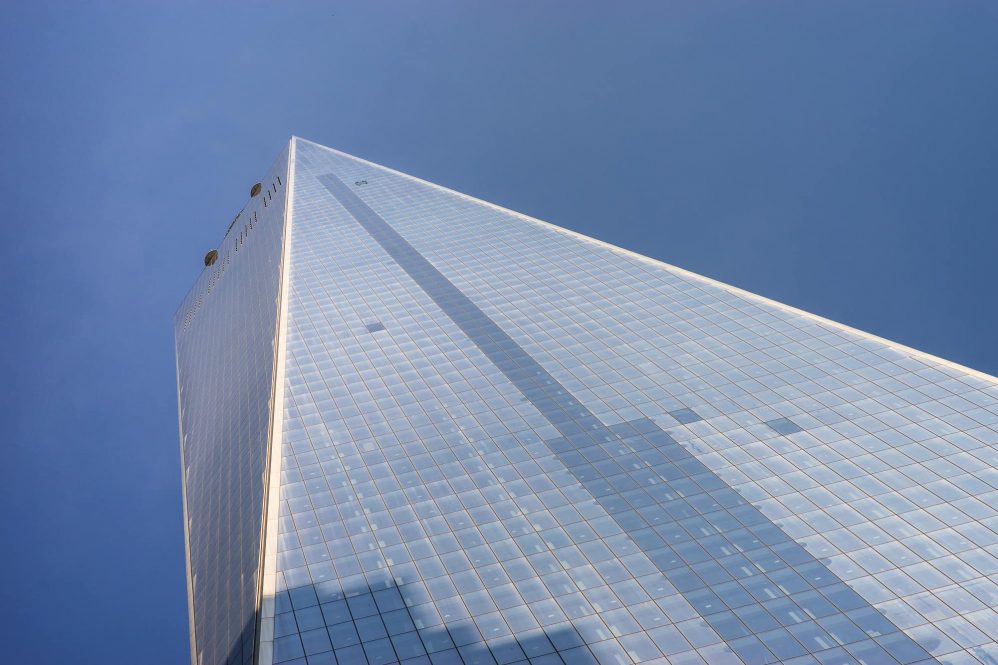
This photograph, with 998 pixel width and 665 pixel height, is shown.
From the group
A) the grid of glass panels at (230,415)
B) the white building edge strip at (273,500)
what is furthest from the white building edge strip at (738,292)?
the white building edge strip at (273,500)

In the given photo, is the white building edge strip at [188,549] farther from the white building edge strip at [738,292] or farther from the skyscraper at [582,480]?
the white building edge strip at [738,292]

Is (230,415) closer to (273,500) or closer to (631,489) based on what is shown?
(273,500)

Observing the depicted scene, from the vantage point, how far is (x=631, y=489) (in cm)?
6806

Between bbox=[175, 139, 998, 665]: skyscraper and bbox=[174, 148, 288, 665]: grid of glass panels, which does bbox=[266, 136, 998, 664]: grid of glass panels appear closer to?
bbox=[175, 139, 998, 665]: skyscraper

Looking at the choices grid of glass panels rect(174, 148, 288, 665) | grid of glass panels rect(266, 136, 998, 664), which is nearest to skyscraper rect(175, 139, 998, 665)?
grid of glass panels rect(266, 136, 998, 664)

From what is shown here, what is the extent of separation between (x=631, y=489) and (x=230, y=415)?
52.4m

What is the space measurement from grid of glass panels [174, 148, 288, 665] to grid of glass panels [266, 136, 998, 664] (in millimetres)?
5350

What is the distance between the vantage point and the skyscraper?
55094mm

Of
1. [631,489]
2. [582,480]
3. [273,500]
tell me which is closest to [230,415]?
[273,500]

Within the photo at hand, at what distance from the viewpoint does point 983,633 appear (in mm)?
51969

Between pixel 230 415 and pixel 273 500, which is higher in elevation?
pixel 273 500

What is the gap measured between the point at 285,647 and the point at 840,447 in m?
39.8

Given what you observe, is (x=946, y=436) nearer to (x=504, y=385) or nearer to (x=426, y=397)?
(x=504, y=385)

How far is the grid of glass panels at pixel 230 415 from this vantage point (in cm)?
7225
